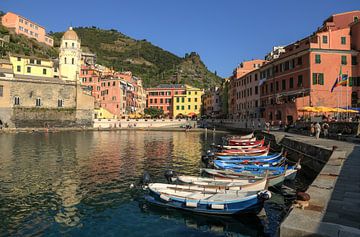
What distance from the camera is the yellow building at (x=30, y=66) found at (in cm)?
8725

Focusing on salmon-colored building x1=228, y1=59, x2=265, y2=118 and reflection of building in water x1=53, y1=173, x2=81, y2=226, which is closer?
reflection of building in water x1=53, y1=173, x2=81, y2=226

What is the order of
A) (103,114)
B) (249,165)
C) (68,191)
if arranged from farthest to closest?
(103,114) < (249,165) < (68,191)

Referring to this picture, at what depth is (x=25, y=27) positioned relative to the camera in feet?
408

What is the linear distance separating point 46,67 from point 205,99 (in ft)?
218

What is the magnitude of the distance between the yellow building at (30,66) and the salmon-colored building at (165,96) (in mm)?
47311

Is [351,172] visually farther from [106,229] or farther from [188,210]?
[106,229]

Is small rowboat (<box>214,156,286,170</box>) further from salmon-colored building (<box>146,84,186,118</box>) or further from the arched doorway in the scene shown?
salmon-colored building (<box>146,84,186,118</box>)

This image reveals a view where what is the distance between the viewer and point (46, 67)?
90750 millimetres

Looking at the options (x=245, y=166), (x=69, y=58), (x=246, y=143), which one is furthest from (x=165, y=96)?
(x=245, y=166)

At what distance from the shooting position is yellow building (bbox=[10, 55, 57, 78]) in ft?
286

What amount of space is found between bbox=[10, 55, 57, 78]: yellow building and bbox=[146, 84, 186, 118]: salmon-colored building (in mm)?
47311

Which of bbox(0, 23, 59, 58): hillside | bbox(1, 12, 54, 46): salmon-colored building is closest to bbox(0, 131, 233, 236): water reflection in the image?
bbox(0, 23, 59, 58): hillside

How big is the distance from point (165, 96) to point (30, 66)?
178ft

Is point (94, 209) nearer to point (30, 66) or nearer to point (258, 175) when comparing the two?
point (258, 175)
